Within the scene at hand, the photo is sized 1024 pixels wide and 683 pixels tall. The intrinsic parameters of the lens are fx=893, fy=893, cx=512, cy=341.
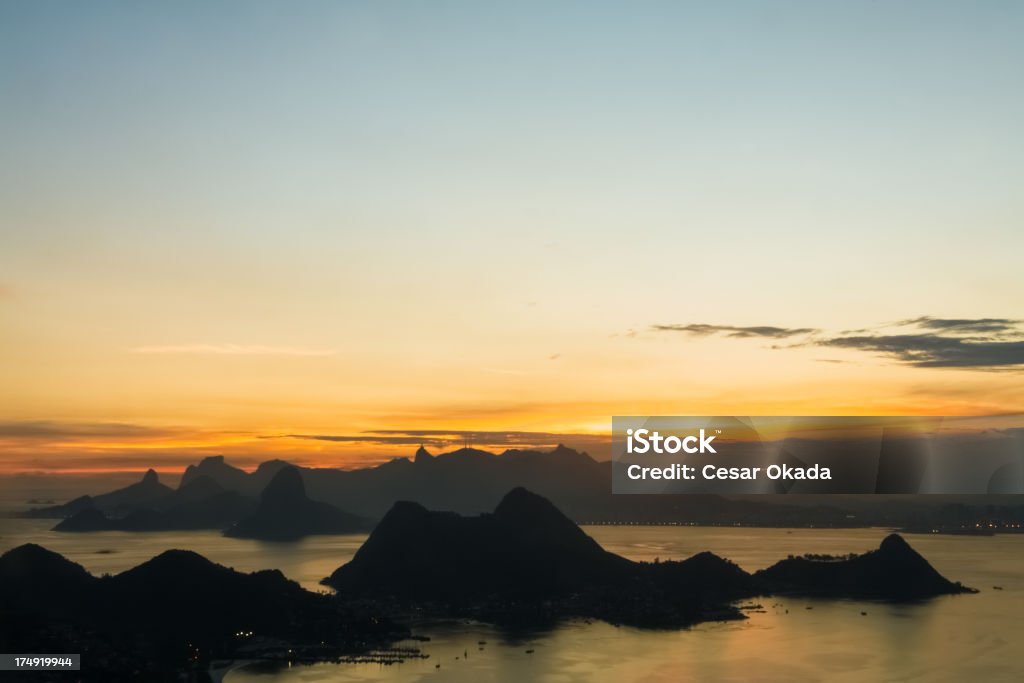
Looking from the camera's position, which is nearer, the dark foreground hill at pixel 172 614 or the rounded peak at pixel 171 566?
the dark foreground hill at pixel 172 614

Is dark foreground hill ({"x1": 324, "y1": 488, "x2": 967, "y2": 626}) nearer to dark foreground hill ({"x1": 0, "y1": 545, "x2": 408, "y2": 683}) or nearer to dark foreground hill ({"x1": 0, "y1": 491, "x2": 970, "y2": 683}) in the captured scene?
dark foreground hill ({"x1": 0, "y1": 491, "x2": 970, "y2": 683})

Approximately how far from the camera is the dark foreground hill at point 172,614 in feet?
294

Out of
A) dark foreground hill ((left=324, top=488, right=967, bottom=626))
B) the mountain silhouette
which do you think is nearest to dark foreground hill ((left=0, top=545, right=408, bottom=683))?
dark foreground hill ((left=324, top=488, right=967, bottom=626))

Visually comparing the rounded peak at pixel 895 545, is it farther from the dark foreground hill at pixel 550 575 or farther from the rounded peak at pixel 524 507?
the rounded peak at pixel 524 507

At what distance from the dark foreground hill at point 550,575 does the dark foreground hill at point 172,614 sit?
31483 mm

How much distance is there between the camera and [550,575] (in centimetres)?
16112

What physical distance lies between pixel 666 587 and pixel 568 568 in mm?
17950

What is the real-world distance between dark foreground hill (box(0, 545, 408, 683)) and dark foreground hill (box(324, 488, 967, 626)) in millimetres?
31483

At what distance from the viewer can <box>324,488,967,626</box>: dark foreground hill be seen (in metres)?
150

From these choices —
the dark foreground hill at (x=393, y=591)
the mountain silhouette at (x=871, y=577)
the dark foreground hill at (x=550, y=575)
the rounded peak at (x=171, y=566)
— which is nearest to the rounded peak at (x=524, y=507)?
the dark foreground hill at (x=550, y=575)

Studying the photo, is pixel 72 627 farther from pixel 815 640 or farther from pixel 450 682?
pixel 815 640

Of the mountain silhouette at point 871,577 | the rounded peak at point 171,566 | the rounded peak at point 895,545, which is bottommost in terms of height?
the mountain silhouette at point 871,577

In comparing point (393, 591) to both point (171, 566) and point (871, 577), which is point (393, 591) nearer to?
point (171, 566)

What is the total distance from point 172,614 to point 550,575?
7323 centimetres
